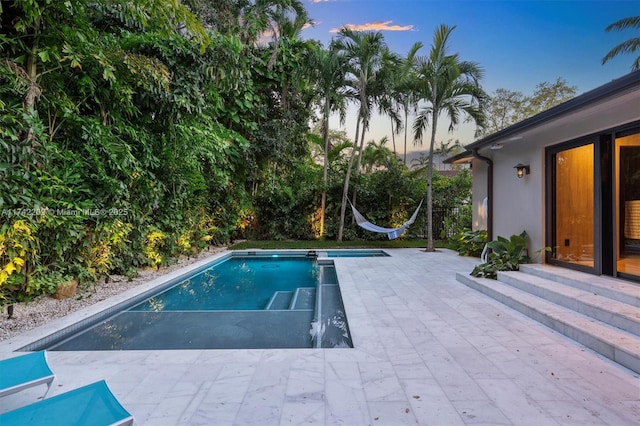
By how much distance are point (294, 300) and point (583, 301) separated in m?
3.20

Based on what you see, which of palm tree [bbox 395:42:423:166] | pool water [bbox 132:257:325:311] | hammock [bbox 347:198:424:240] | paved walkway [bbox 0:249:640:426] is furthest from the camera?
hammock [bbox 347:198:424:240]

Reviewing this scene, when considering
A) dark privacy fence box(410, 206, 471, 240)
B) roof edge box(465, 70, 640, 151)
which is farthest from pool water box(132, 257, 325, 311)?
dark privacy fence box(410, 206, 471, 240)

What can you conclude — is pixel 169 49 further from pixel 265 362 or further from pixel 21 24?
pixel 265 362

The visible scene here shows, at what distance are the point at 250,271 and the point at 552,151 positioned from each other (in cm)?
568

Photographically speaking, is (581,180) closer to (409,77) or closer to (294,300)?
(294,300)

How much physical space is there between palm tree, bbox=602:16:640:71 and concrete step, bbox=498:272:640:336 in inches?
419

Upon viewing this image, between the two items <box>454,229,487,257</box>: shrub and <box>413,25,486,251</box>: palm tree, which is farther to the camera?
<box>413,25,486,251</box>: palm tree

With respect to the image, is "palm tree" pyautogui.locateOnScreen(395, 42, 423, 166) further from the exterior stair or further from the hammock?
the exterior stair

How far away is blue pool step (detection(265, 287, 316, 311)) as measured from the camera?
412 centimetres

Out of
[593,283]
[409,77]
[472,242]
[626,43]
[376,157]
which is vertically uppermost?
[626,43]

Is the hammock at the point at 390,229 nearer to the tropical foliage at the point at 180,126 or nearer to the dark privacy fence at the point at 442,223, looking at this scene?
the tropical foliage at the point at 180,126

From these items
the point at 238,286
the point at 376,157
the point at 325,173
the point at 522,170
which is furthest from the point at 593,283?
the point at 376,157

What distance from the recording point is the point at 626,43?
33.2 feet

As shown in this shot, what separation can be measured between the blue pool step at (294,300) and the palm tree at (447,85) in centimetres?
541
